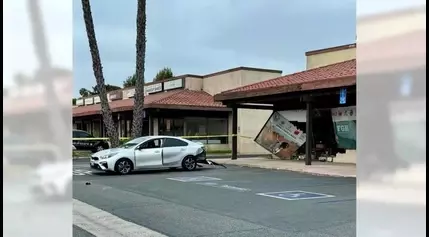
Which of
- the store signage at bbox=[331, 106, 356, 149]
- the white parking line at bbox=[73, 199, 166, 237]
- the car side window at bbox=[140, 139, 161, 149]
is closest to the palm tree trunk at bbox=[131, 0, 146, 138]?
the car side window at bbox=[140, 139, 161, 149]

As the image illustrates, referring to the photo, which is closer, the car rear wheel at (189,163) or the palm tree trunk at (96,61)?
the car rear wheel at (189,163)

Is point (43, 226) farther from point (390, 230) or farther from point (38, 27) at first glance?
point (390, 230)

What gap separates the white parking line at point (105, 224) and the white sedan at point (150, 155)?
304 inches

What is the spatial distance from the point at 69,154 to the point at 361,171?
1.09 meters

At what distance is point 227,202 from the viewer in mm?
9938

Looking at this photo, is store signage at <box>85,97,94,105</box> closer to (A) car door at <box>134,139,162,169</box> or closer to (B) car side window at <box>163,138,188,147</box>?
(B) car side window at <box>163,138,188,147</box>

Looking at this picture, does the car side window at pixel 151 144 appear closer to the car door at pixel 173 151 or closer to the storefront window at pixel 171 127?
the car door at pixel 173 151

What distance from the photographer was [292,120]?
22281 millimetres

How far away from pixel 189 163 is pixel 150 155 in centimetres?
170

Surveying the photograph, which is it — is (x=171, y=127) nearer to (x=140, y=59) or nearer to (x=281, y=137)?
(x=281, y=137)

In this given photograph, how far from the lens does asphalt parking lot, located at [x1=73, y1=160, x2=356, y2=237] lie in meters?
7.27

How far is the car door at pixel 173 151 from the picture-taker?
17.6 metres

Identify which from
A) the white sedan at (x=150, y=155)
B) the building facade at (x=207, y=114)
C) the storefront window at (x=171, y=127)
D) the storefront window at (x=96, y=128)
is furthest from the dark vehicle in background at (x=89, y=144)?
the white sedan at (x=150, y=155)

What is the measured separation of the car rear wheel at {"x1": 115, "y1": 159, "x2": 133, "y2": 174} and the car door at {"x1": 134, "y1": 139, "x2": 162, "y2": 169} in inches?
11.5
